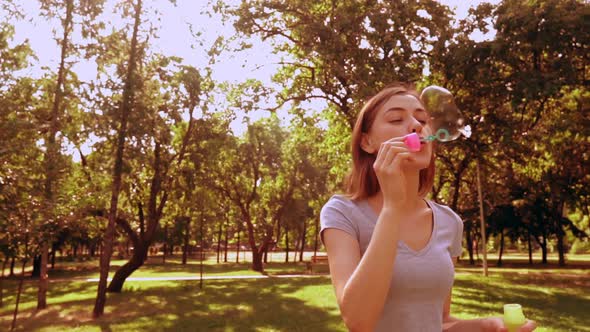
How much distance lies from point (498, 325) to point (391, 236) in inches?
35.3

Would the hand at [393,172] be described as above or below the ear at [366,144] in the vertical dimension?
below

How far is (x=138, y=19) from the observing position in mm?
18266

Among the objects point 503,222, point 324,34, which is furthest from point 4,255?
point 503,222

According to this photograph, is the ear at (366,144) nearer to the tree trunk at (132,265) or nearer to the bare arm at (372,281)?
the bare arm at (372,281)

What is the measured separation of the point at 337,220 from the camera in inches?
80.9

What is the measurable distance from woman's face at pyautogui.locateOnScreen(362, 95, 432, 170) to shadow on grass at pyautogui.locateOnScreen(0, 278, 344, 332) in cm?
1222

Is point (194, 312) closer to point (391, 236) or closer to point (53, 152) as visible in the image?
point (53, 152)

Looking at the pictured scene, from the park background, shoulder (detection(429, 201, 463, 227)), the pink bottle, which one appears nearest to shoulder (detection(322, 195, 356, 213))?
the pink bottle

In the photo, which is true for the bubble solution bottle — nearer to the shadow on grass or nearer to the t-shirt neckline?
the t-shirt neckline

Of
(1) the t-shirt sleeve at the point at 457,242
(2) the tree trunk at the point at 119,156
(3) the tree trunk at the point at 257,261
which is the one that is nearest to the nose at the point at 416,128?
(1) the t-shirt sleeve at the point at 457,242

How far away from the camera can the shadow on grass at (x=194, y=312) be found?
1506 centimetres

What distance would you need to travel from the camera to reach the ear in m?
2.33

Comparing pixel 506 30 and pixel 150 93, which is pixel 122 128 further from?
pixel 506 30

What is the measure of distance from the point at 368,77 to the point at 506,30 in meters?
5.65
